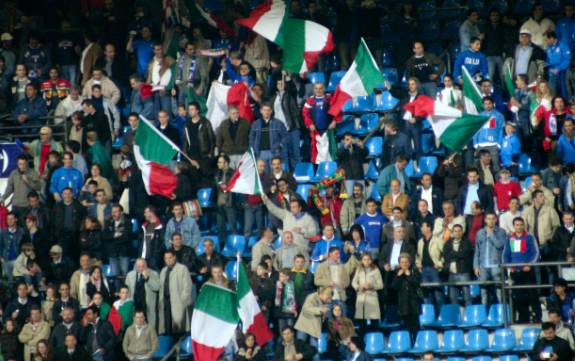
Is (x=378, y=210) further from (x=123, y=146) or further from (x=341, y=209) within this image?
(x=123, y=146)

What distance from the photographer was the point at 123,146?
2959 centimetres

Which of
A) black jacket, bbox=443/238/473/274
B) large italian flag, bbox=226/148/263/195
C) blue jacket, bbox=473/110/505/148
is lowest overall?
black jacket, bbox=443/238/473/274

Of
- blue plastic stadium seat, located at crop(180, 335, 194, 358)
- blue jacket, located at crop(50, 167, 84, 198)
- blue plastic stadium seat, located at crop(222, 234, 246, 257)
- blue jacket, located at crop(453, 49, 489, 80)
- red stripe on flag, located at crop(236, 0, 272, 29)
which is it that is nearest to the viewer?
blue plastic stadium seat, located at crop(180, 335, 194, 358)

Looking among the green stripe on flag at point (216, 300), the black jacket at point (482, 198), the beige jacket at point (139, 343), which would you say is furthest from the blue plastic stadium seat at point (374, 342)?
the beige jacket at point (139, 343)

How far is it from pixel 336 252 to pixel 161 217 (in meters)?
3.64

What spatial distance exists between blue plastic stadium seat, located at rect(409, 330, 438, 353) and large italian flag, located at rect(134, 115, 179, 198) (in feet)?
16.4

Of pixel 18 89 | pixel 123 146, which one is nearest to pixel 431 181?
pixel 123 146

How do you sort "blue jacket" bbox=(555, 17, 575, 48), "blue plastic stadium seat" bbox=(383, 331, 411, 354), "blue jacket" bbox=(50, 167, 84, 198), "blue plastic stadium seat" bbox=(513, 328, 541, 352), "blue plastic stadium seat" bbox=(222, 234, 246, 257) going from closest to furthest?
1. "blue plastic stadium seat" bbox=(513, 328, 541, 352)
2. "blue plastic stadium seat" bbox=(383, 331, 411, 354)
3. "blue plastic stadium seat" bbox=(222, 234, 246, 257)
4. "blue jacket" bbox=(50, 167, 84, 198)
5. "blue jacket" bbox=(555, 17, 575, 48)

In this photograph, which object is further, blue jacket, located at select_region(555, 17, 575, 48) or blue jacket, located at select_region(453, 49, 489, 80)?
blue jacket, located at select_region(555, 17, 575, 48)

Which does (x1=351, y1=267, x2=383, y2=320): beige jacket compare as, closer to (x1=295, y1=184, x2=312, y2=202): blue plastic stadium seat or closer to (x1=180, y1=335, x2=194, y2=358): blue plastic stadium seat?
(x1=180, y1=335, x2=194, y2=358): blue plastic stadium seat

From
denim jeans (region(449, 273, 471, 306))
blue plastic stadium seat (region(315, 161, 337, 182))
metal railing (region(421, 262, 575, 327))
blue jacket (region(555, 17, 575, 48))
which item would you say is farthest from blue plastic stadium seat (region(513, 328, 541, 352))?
blue jacket (region(555, 17, 575, 48))

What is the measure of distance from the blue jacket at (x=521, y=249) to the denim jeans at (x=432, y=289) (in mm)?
1065

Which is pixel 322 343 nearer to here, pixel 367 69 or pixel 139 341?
pixel 139 341

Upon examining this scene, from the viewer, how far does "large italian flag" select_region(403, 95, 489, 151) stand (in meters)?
27.1
